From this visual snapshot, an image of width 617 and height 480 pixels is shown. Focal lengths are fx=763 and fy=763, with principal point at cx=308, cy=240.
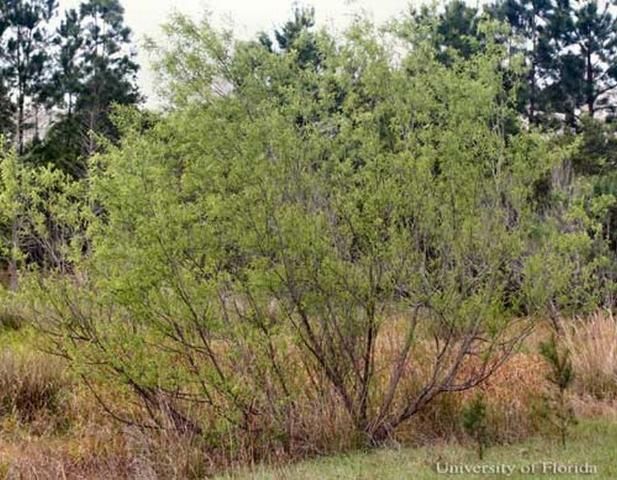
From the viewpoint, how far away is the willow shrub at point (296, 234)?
5.71 metres

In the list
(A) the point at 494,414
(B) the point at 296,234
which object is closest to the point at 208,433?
(B) the point at 296,234

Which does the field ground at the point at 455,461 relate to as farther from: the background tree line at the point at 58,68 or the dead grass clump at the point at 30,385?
the background tree line at the point at 58,68

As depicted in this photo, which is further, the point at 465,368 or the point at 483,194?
the point at 465,368

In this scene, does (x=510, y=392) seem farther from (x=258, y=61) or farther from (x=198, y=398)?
(x=258, y=61)

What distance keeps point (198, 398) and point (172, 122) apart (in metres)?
2.17

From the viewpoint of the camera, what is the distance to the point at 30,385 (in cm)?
771

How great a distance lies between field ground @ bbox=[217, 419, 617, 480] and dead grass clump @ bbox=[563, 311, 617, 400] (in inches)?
63.0

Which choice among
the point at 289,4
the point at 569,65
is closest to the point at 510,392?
the point at 289,4

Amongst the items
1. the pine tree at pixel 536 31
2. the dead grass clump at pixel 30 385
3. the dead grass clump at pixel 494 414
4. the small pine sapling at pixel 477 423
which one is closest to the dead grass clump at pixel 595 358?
the dead grass clump at pixel 494 414

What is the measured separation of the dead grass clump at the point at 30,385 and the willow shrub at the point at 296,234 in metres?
1.59

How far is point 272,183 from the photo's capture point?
5.76 m

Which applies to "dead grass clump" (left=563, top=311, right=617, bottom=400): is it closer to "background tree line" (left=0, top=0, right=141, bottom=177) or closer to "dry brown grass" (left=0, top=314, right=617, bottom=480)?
"dry brown grass" (left=0, top=314, right=617, bottom=480)

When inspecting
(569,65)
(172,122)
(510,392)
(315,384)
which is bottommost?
(510,392)

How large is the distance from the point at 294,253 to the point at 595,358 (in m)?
3.63
